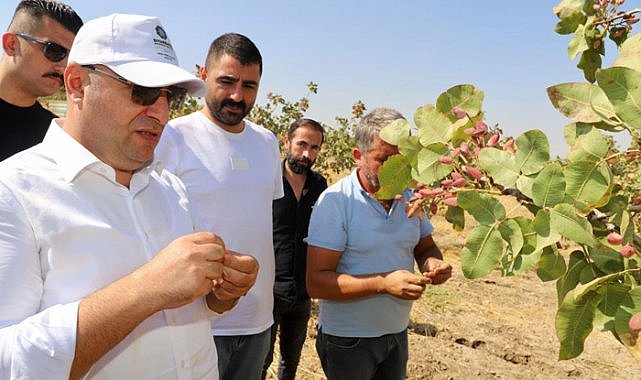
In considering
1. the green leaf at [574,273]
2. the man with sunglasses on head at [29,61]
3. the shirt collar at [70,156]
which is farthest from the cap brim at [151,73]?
the man with sunglasses on head at [29,61]

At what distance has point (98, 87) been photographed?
3.64ft

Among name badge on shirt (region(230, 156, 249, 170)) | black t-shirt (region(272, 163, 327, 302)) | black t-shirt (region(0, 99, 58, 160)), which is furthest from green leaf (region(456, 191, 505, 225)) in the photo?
black t-shirt (region(272, 163, 327, 302))

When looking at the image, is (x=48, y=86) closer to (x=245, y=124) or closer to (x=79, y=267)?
(x=245, y=124)

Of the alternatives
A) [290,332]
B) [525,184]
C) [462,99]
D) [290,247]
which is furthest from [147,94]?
[290,332]

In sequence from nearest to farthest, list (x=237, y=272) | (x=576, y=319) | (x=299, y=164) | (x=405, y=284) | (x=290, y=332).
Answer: (x=576, y=319)
(x=237, y=272)
(x=405, y=284)
(x=290, y=332)
(x=299, y=164)

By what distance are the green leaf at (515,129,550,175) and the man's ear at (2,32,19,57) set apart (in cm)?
183

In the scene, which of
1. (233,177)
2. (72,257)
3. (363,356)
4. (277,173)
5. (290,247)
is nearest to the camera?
(72,257)

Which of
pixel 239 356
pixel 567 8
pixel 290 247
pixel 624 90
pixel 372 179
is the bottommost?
pixel 239 356

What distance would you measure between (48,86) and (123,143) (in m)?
1.05

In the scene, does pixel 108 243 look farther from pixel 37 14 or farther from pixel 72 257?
pixel 37 14

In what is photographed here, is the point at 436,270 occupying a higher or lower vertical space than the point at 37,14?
lower

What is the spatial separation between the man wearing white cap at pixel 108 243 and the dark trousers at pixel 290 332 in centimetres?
199

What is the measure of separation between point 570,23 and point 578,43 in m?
0.06

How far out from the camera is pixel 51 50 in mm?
1893
